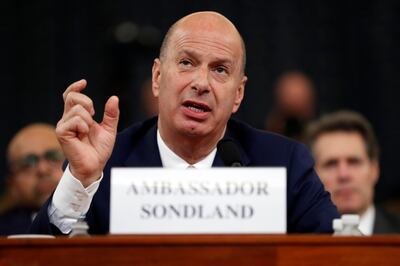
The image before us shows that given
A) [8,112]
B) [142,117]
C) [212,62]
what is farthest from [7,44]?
[212,62]

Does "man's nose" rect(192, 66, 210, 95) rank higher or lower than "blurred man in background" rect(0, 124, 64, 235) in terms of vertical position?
higher

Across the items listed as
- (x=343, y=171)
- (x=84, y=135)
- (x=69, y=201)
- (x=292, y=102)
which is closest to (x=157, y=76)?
(x=84, y=135)

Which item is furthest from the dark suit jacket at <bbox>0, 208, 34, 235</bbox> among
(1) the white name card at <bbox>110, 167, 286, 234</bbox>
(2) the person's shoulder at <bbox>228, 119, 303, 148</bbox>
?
(1) the white name card at <bbox>110, 167, 286, 234</bbox>

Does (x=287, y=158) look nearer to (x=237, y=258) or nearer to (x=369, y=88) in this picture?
(x=237, y=258)

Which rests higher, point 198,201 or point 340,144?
point 340,144

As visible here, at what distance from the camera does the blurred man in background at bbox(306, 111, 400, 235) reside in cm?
520

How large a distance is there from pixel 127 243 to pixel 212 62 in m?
1.17

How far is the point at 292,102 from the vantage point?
6.68 metres

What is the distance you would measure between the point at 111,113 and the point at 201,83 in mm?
350

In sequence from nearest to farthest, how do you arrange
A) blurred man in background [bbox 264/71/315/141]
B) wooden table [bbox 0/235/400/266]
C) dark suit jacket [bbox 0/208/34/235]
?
wooden table [bbox 0/235/400/266], dark suit jacket [bbox 0/208/34/235], blurred man in background [bbox 264/71/315/141]

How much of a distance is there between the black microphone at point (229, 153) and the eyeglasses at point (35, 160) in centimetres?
218

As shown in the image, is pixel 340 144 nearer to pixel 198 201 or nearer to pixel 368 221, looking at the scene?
pixel 368 221

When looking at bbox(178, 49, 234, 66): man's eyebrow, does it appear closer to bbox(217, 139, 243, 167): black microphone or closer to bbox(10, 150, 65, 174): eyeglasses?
bbox(217, 139, 243, 167): black microphone

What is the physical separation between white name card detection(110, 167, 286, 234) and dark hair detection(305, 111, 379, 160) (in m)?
2.55
